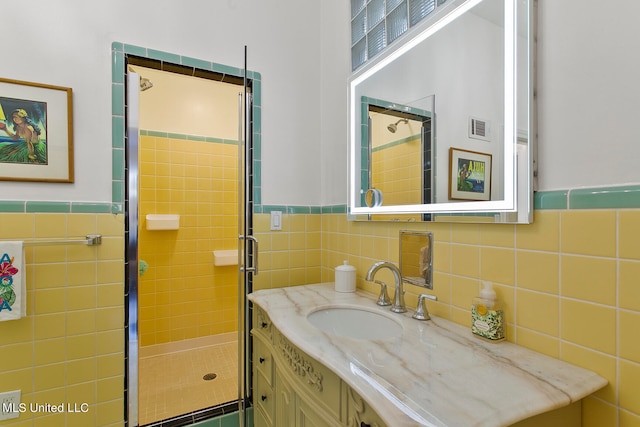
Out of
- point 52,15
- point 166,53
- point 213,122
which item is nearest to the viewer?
point 52,15

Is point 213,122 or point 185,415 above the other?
point 213,122

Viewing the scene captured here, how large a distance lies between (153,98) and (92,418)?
2251 millimetres

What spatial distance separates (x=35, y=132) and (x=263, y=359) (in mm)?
1367

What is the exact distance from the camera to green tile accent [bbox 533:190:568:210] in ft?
2.48

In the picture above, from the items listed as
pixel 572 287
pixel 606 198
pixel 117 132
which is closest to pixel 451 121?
pixel 606 198

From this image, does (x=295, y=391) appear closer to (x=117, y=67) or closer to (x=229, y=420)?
(x=229, y=420)

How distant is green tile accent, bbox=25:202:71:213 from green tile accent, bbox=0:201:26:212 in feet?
0.06

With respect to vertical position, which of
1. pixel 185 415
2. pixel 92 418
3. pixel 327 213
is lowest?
pixel 185 415

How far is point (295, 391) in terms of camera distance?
0.97m

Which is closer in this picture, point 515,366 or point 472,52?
point 515,366

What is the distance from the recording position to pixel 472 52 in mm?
1011

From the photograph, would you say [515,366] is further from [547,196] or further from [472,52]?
[472,52]

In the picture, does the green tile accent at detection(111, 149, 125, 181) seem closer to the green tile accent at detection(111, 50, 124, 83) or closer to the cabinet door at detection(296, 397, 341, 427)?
the green tile accent at detection(111, 50, 124, 83)

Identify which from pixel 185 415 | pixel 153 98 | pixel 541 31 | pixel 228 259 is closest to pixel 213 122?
pixel 153 98
